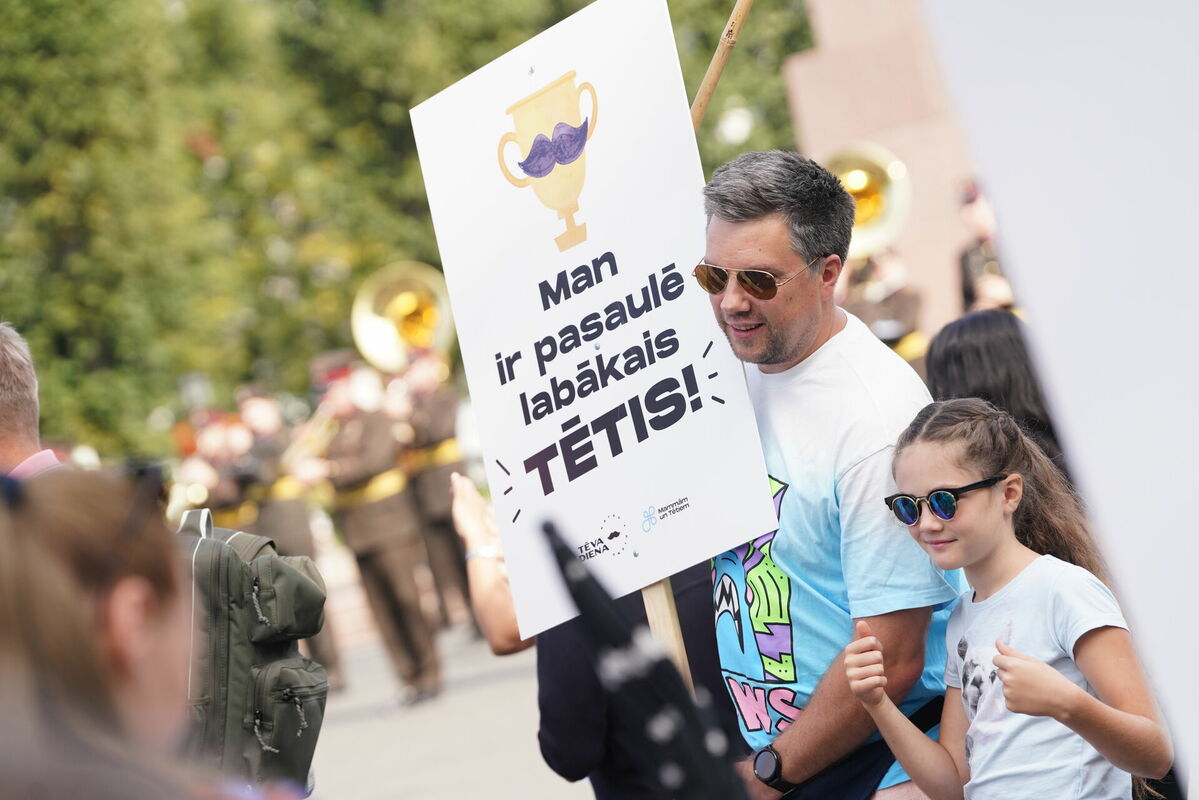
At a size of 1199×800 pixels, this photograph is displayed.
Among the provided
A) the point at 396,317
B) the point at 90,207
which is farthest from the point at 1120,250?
the point at 90,207

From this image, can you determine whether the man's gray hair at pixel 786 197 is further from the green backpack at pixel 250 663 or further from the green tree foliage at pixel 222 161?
the green tree foliage at pixel 222 161

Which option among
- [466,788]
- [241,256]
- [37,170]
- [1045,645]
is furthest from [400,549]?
[241,256]

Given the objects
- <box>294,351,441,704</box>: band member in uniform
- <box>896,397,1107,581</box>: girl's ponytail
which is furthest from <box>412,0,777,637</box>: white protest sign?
<box>294,351,441,704</box>: band member in uniform

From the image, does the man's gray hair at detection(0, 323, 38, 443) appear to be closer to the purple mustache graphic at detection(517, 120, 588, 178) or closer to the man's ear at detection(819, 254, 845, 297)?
the purple mustache graphic at detection(517, 120, 588, 178)

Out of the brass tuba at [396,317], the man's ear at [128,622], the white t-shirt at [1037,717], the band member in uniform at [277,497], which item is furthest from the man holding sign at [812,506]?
the brass tuba at [396,317]

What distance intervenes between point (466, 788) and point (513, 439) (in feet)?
15.2

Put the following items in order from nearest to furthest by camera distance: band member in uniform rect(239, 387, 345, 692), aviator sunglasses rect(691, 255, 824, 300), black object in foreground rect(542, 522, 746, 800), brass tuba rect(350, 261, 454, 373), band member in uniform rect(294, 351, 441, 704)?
black object in foreground rect(542, 522, 746, 800)
aviator sunglasses rect(691, 255, 824, 300)
band member in uniform rect(294, 351, 441, 704)
band member in uniform rect(239, 387, 345, 692)
brass tuba rect(350, 261, 454, 373)

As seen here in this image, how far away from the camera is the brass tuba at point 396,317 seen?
1431cm

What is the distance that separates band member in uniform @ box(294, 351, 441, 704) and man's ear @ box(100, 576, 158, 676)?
8441mm

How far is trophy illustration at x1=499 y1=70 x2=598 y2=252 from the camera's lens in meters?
2.57

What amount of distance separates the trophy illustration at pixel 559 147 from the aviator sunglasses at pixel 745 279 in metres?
0.28

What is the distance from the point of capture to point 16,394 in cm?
306

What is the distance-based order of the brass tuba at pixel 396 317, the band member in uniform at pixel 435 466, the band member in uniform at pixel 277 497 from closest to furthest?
the band member in uniform at pixel 435 466, the band member in uniform at pixel 277 497, the brass tuba at pixel 396 317

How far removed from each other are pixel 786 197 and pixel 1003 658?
79 centimetres
